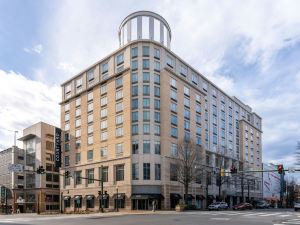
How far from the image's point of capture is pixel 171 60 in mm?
79438

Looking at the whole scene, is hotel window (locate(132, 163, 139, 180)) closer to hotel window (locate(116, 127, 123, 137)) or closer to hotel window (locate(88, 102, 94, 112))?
hotel window (locate(116, 127, 123, 137))

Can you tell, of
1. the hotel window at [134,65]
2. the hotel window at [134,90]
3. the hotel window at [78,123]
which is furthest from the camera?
the hotel window at [78,123]

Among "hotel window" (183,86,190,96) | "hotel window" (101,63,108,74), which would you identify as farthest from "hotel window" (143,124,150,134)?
"hotel window" (101,63,108,74)

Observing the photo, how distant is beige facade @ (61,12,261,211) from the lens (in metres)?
71.1

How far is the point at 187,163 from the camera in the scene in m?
72.2

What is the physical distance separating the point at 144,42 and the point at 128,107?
42.9 feet

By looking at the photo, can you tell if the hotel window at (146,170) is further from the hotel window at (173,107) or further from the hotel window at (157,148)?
the hotel window at (173,107)

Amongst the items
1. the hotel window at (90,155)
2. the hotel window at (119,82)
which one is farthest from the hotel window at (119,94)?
the hotel window at (90,155)

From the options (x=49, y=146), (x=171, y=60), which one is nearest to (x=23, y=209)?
(x=49, y=146)

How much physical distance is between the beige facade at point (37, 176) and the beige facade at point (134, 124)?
11.8m

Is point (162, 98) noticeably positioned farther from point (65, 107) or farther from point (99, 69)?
point (65, 107)

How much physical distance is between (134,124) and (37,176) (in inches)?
1638

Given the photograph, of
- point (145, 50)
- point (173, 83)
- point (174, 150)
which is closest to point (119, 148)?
point (174, 150)

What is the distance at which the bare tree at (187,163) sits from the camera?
2761 inches
